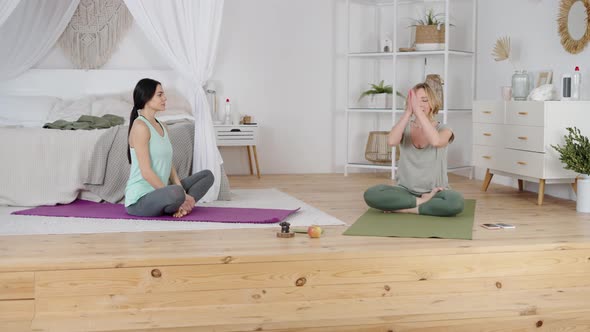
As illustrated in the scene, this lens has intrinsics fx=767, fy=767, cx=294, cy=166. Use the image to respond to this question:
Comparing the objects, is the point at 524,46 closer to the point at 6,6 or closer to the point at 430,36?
the point at 430,36

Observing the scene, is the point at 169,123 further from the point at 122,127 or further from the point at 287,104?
the point at 287,104

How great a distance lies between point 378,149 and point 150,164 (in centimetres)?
327

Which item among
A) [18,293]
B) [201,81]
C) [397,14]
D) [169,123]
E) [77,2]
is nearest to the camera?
[18,293]

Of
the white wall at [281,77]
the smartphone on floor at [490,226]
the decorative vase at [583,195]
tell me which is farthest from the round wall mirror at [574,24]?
the white wall at [281,77]

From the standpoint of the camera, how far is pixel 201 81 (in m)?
5.01

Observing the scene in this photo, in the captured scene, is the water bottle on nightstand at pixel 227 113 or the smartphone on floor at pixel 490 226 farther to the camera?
the water bottle on nightstand at pixel 227 113

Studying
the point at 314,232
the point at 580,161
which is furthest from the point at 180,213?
the point at 580,161

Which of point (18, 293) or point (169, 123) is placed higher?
point (169, 123)

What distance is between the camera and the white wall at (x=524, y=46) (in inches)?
211

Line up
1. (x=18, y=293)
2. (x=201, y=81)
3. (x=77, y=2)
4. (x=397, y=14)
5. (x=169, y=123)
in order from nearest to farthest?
(x=18, y=293)
(x=201, y=81)
(x=169, y=123)
(x=77, y=2)
(x=397, y=14)

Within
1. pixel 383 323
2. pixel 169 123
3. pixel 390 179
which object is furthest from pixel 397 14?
pixel 383 323

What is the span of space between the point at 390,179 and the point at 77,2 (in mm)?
3131

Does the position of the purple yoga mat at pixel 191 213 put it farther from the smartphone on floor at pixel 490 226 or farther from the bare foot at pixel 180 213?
the smartphone on floor at pixel 490 226

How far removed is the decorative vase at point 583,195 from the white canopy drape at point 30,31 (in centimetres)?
439
